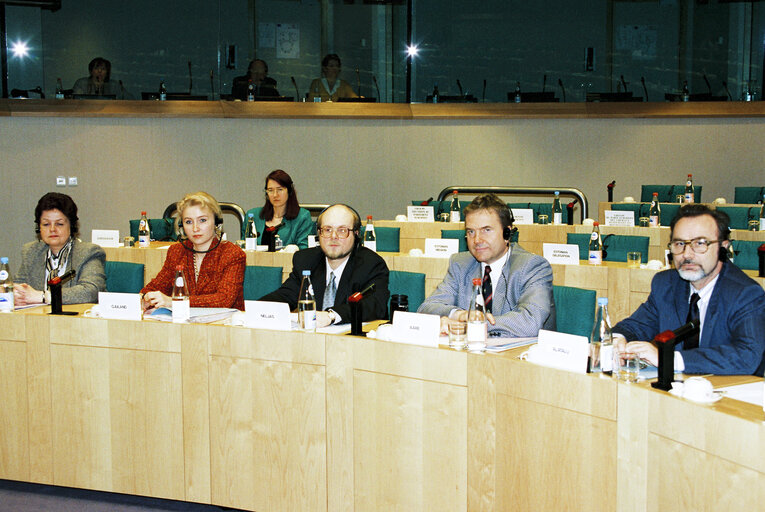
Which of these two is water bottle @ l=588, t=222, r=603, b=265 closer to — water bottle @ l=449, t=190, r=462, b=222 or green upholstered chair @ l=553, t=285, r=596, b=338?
green upholstered chair @ l=553, t=285, r=596, b=338

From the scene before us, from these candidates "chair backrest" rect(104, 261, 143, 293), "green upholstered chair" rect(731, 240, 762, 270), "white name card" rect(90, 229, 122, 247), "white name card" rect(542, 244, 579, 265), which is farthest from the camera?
"white name card" rect(90, 229, 122, 247)

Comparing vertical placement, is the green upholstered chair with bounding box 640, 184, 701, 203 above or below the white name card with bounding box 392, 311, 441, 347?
above

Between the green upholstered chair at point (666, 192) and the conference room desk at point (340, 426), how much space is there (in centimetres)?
687

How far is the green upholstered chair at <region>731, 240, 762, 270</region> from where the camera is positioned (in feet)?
15.0

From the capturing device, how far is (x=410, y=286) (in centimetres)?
363

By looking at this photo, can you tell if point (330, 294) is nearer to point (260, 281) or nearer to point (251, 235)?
point (260, 281)

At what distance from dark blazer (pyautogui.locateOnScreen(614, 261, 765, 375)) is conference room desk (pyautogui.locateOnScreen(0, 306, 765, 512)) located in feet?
0.29

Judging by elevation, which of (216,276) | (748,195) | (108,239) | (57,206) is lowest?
(216,276)

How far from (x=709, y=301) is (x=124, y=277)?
9.53ft

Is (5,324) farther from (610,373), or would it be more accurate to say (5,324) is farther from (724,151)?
(724,151)

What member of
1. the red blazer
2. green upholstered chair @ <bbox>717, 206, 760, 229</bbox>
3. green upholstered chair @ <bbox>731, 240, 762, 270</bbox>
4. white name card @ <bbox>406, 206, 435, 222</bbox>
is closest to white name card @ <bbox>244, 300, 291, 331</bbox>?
the red blazer

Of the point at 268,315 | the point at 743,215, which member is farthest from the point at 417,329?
the point at 743,215

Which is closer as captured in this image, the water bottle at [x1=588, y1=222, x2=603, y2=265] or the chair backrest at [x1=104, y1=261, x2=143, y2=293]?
the chair backrest at [x1=104, y1=261, x2=143, y2=293]

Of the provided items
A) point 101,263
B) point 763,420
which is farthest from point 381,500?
point 101,263
